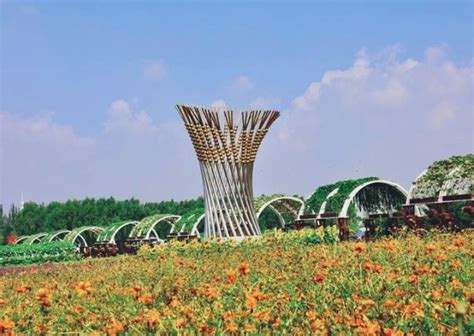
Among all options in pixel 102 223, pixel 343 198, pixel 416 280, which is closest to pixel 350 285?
pixel 416 280

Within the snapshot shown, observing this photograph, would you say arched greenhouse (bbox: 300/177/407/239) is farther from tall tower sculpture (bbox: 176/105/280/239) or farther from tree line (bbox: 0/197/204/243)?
tree line (bbox: 0/197/204/243)

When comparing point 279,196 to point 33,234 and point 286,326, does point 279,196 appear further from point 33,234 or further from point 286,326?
point 33,234

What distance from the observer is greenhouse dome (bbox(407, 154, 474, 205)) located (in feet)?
37.1

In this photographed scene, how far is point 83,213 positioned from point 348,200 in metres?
24.7

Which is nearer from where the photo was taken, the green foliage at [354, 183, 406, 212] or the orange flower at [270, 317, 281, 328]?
the orange flower at [270, 317, 281, 328]

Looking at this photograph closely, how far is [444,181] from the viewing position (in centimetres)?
1148

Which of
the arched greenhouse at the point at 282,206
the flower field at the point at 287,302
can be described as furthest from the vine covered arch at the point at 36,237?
the flower field at the point at 287,302

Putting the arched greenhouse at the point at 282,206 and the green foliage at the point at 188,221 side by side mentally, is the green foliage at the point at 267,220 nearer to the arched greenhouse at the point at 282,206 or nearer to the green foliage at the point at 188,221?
the arched greenhouse at the point at 282,206

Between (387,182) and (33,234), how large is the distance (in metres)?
26.5

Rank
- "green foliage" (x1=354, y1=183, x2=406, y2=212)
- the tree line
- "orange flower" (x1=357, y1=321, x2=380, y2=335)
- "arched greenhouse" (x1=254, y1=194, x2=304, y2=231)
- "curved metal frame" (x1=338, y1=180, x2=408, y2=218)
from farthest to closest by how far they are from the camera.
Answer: the tree line, "arched greenhouse" (x1=254, y1=194, x2=304, y2=231), "green foliage" (x1=354, y1=183, x2=406, y2=212), "curved metal frame" (x1=338, y1=180, x2=408, y2=218), "orange flower" (x1=357, y1=321, x2=380, y2=335)

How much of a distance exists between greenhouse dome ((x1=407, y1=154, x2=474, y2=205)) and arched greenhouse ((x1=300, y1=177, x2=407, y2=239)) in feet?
2.77

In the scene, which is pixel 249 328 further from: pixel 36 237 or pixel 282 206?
pixel 36 237

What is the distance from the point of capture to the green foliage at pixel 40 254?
17.0 metres

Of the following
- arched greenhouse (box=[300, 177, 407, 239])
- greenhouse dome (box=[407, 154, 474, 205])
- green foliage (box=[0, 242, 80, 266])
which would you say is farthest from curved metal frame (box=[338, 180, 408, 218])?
green foliage (box=[0, 242, 80, 266])
